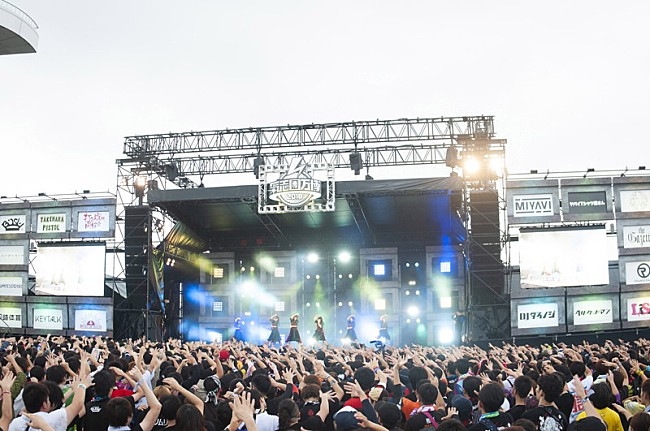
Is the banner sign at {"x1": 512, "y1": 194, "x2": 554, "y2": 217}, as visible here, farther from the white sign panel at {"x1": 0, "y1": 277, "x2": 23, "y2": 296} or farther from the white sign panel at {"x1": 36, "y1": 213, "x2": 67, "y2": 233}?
the white sign panel at {"x1": 0, "y1": 277, "x2": 23, "y2": 296}

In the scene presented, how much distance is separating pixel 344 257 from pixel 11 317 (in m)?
14.9

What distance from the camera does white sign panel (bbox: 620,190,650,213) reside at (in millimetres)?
23031

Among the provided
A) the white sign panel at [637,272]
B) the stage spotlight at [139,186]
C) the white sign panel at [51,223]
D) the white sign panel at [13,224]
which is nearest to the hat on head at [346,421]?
the white sign panel at [637,272]

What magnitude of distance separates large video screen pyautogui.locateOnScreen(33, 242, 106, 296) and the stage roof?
141 inches

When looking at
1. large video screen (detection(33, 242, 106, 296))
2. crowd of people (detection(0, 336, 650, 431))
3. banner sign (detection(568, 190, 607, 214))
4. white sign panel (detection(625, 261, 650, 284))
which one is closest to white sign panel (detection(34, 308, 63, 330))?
large video screen (detection(33, 242, 106, 296))

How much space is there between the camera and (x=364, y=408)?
19.1ft

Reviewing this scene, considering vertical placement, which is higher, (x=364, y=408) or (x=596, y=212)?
(x=596, y=212)

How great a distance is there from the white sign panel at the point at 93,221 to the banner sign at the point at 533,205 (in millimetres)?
16477

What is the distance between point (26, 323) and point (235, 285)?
9.16m

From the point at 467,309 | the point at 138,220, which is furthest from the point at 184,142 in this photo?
the point at 467,309

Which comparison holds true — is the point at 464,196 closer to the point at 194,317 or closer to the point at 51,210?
the point at 194,317

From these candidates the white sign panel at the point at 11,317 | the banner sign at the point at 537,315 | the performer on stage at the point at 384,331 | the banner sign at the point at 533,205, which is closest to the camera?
the banner sign at the point at 537,315

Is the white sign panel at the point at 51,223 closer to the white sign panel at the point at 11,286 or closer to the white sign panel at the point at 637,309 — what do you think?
the white sign panel at the point at 11,286

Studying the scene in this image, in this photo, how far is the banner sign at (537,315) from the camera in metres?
22.3
